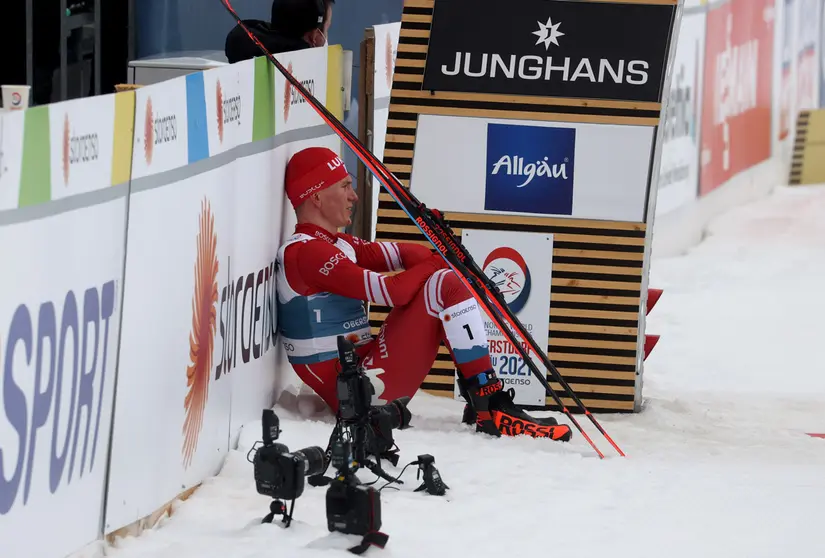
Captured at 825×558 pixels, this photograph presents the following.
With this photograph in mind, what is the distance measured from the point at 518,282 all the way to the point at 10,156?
387cm

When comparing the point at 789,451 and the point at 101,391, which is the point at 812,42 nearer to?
the point at 789,451

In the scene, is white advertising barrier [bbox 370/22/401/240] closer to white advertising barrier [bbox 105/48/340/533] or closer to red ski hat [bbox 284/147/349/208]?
red ski hat [bbox 284/147/349/208]

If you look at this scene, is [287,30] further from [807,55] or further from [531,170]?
[807,55]

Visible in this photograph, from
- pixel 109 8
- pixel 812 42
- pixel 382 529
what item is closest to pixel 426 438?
pixel 382 529

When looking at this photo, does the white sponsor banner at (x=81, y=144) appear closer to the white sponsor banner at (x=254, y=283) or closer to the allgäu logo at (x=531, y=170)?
the white sponsor banner at (x=254, y=283)

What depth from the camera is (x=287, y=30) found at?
265 inches

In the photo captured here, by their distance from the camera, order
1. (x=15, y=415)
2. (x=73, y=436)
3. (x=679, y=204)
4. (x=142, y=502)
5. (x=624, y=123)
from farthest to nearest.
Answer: (x=679, y=204) → (x=624, y=123) → (x=142, y=502) → (x=73, y=436) → (x=15, y=415)

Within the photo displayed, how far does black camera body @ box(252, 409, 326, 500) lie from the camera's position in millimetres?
4062

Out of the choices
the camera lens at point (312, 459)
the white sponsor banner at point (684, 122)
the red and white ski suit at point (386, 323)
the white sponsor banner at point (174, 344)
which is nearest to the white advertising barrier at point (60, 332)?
the white sponsor banner at point (174, 344)

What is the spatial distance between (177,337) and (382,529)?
0.89 m

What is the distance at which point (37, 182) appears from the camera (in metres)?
3.41

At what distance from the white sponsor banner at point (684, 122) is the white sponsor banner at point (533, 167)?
5854 millimetres

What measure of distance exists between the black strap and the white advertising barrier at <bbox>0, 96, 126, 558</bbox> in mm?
723

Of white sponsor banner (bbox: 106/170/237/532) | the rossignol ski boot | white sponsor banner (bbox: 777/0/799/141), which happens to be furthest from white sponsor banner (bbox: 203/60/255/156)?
white sponsor banner (bbox: 777/0/799/141)
